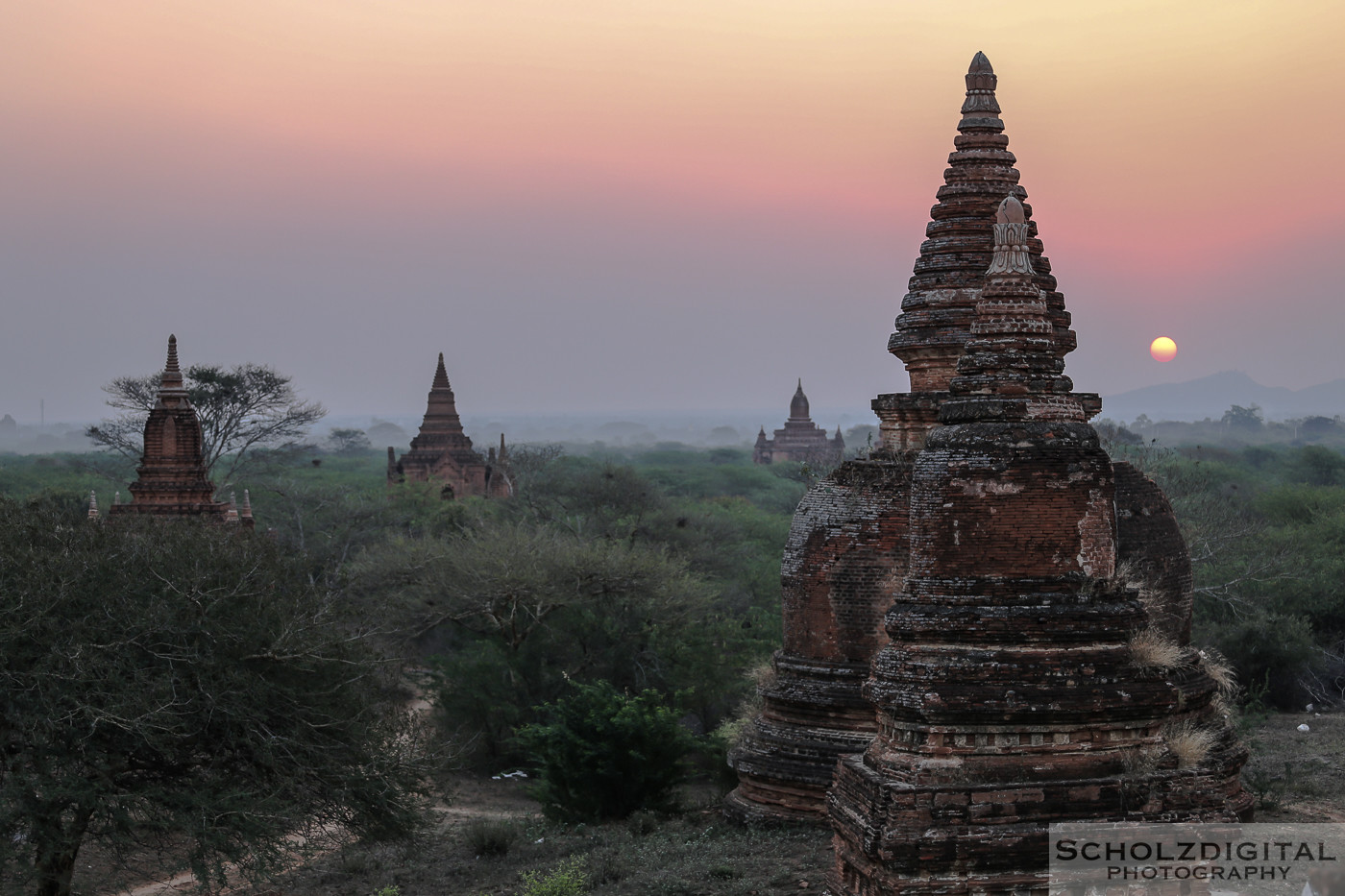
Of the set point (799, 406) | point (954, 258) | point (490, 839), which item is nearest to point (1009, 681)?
point (954, 258)

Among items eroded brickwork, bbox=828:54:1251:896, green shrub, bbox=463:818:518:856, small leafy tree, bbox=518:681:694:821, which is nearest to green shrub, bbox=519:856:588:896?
green shrub, bbox=463:818:518:856

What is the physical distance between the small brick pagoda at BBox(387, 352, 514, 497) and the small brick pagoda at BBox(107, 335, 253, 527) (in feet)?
104

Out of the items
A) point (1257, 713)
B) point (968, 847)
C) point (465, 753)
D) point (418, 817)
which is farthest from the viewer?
point (465, 753)

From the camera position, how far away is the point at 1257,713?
2281 cm

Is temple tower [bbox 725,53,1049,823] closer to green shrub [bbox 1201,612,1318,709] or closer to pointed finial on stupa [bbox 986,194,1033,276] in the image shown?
pointed finial on stupa [bbox 986,194,1033,276]

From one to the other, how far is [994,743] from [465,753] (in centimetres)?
1677

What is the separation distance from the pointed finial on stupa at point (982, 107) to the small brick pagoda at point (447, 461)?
4360 cm

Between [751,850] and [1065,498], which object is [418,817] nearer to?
[751,850]

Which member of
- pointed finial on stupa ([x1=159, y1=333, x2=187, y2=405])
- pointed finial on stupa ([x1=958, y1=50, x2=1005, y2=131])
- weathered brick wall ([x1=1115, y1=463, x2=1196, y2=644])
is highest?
pointed finial on stupa ([x1=958, y1=50, x2=1005, y2=131])

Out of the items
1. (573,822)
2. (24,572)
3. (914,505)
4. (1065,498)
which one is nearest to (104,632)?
(24,572)

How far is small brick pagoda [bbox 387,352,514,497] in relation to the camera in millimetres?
60156

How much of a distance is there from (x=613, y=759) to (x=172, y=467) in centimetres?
1209

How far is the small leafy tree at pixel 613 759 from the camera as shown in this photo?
1862 cm

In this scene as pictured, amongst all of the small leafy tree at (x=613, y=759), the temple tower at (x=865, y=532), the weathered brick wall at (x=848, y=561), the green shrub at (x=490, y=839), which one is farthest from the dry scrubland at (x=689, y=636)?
the weathered brick wall at (x=848, y=561)
